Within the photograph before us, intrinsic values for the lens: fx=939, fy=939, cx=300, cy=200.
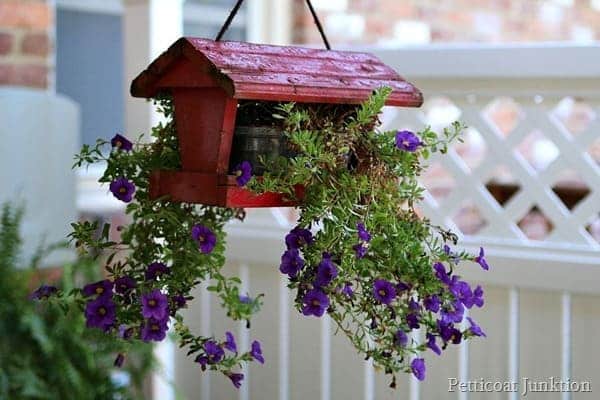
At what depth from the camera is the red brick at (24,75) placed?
2.36m

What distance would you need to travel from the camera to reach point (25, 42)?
Answer: 2.41m

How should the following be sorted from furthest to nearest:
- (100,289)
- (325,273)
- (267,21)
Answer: (267,21), (100,289), (325,273)

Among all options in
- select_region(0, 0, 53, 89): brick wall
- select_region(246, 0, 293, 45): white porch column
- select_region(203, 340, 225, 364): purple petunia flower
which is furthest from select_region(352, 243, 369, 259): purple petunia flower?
select_region(246, 0, 293, 45): white porch column

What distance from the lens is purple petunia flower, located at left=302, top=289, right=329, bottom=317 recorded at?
3.71 feet

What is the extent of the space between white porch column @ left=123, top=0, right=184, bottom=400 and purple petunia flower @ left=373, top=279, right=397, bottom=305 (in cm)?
102

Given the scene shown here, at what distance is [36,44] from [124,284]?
4.51 ft

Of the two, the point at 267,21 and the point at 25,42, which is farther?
the point at 267,21

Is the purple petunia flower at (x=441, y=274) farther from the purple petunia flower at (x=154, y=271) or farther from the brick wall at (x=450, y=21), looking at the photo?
the brick wall at (x=450, y=21)

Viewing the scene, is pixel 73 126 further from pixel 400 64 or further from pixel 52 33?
pixel 400 64

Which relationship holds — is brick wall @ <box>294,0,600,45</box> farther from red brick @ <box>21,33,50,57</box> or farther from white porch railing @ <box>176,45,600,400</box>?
white porch railing @ <box>176,45,600,400</box>

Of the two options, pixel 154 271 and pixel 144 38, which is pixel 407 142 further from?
pixel 144 38

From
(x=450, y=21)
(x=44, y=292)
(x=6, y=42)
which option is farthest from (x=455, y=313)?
(x=450, y=21)

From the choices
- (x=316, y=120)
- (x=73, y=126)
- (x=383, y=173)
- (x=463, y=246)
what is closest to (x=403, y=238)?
(x=383, y=173)

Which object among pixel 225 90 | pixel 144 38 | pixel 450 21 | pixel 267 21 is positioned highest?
pixel 450 21
